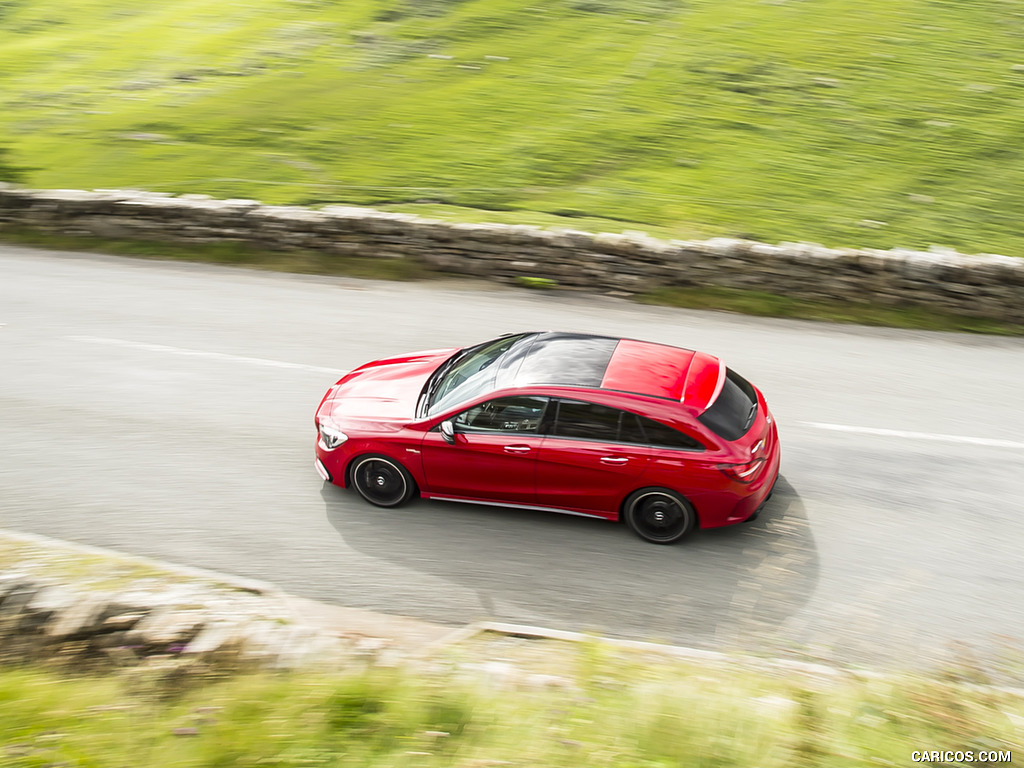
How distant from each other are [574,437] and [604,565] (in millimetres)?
1137

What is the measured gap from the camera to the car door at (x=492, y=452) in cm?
705

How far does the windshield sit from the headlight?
869mm

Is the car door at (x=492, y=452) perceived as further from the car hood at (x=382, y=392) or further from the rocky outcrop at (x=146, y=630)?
the rocky outcrop at (x=146, y=630)

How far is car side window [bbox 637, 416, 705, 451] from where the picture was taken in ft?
22.1

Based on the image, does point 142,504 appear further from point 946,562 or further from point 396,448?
point 946,562

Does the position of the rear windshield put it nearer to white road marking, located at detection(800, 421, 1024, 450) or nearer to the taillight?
the taillight

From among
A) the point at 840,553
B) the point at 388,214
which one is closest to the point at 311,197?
the point at 388,214

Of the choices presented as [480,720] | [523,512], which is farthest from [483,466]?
[480,720]

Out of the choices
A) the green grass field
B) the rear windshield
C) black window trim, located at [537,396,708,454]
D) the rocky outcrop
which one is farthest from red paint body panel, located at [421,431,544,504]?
the green grass field

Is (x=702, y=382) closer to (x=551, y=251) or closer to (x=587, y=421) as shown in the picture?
(x=587, y=421)

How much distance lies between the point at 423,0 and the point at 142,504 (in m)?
18.7

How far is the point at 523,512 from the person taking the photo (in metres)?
7.57

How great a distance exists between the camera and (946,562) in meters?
6.87

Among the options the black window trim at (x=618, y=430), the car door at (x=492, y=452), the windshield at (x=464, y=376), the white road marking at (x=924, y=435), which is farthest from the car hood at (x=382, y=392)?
the white road marking at (x=924, y=435)
